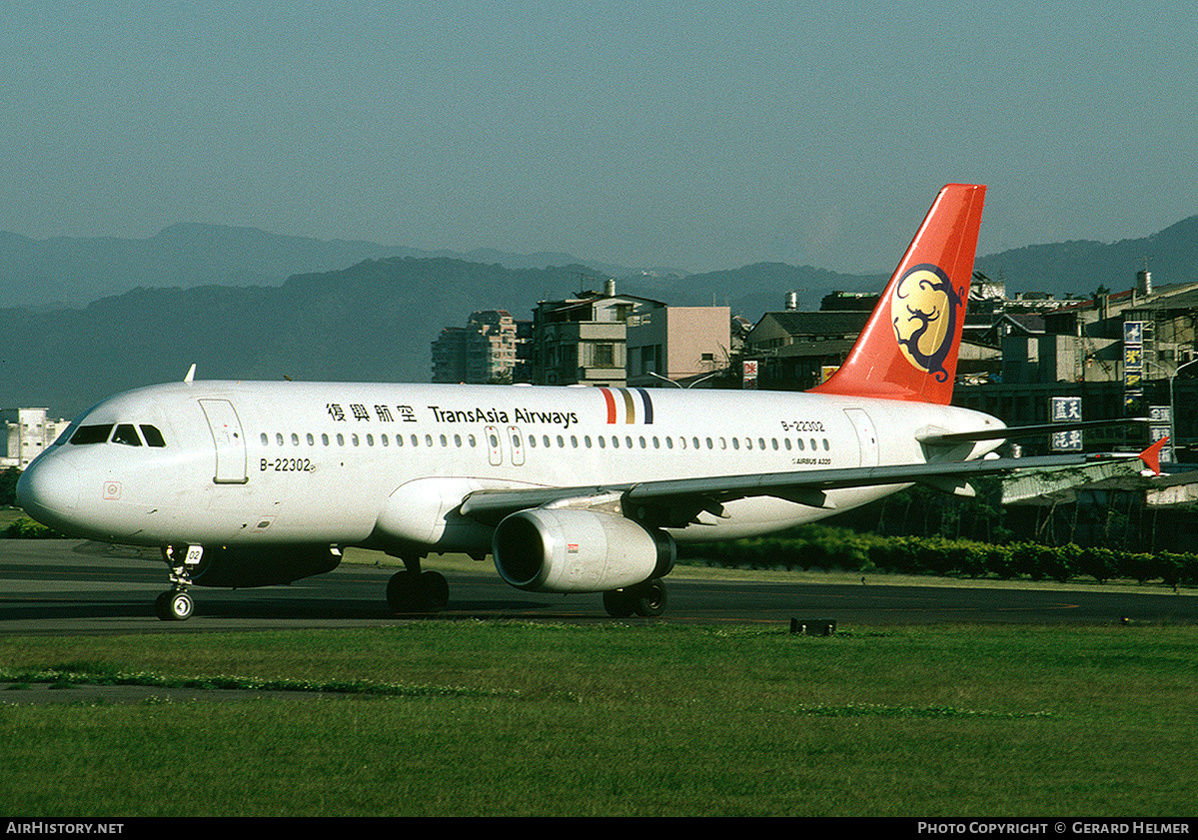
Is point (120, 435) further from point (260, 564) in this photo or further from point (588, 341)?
point (588, 341)

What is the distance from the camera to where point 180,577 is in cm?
2717

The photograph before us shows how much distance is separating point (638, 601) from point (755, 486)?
11.6 feet

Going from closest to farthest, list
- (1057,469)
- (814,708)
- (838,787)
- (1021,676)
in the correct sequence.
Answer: (838,787), (814,708), (1021,676), (1057,469)

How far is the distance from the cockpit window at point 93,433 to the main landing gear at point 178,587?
239 centimetres

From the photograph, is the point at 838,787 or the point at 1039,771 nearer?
the point at 838,787

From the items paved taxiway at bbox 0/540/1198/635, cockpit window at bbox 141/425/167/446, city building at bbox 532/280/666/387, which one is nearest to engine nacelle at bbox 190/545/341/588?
paved taxiway at bbox 0/540/1198/635

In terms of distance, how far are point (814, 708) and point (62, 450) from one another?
620 inches

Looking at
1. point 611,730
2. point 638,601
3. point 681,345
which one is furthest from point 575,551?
point 681,345

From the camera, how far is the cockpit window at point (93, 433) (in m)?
26.0

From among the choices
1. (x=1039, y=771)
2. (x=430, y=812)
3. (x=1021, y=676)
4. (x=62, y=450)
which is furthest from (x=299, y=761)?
(x=62, y=450)

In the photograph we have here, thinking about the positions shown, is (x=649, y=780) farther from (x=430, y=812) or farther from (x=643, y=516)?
(x=643, y=516)

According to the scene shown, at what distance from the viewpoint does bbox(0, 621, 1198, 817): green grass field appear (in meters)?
10.9

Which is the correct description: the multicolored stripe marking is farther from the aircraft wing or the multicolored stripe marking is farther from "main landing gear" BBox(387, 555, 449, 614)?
"main landing gear" BBox(387, 555, 449, 614)

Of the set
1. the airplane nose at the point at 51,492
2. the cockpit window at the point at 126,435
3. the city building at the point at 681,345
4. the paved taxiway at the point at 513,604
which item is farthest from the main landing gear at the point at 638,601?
the city building at the point at 681,345
